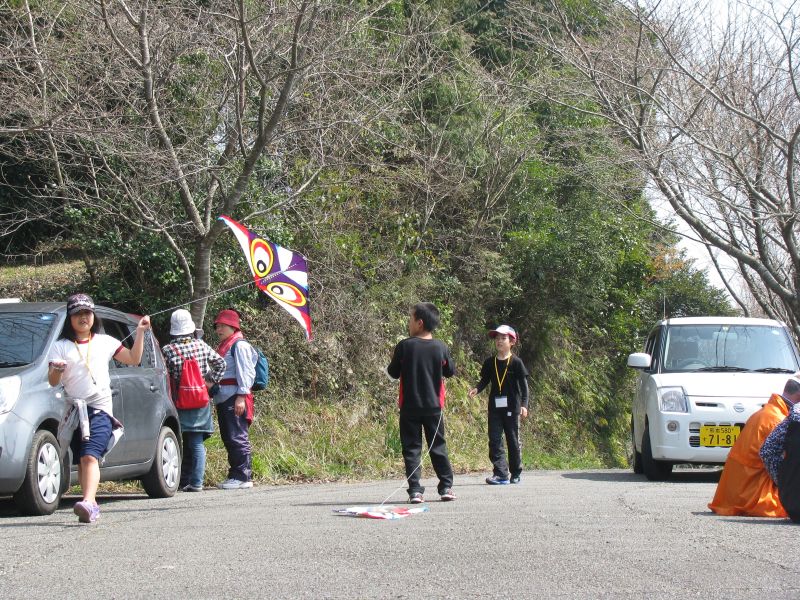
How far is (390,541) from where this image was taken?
271 inches

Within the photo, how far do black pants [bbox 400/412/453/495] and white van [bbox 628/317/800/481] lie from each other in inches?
155

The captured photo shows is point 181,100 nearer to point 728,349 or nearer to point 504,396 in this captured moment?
point 504,396

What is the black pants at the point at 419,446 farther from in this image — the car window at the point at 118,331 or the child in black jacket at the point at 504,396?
the car window at the point at 118,331

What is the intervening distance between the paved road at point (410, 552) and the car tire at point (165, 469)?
2.65 ft

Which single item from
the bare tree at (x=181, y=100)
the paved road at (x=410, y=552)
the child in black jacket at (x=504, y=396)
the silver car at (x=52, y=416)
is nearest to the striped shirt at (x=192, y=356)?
the silver car at (x=52, y=416)

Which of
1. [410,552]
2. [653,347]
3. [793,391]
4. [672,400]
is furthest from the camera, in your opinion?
[653,347]

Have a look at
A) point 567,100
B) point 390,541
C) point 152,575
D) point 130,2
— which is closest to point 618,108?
point 567,100

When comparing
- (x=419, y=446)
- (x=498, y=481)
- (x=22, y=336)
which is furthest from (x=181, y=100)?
(x=419, y=446)

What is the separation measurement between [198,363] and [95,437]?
350 centimetres

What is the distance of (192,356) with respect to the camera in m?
11.6

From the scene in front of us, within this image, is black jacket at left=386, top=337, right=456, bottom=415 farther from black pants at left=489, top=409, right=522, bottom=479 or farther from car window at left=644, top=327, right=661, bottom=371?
car window at left=644, top=327, right=661, bottom=371

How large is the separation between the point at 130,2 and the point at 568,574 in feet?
34.9

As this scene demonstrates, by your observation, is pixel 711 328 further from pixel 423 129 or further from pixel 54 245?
pixel 54 245

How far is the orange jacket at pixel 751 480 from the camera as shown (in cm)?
866
